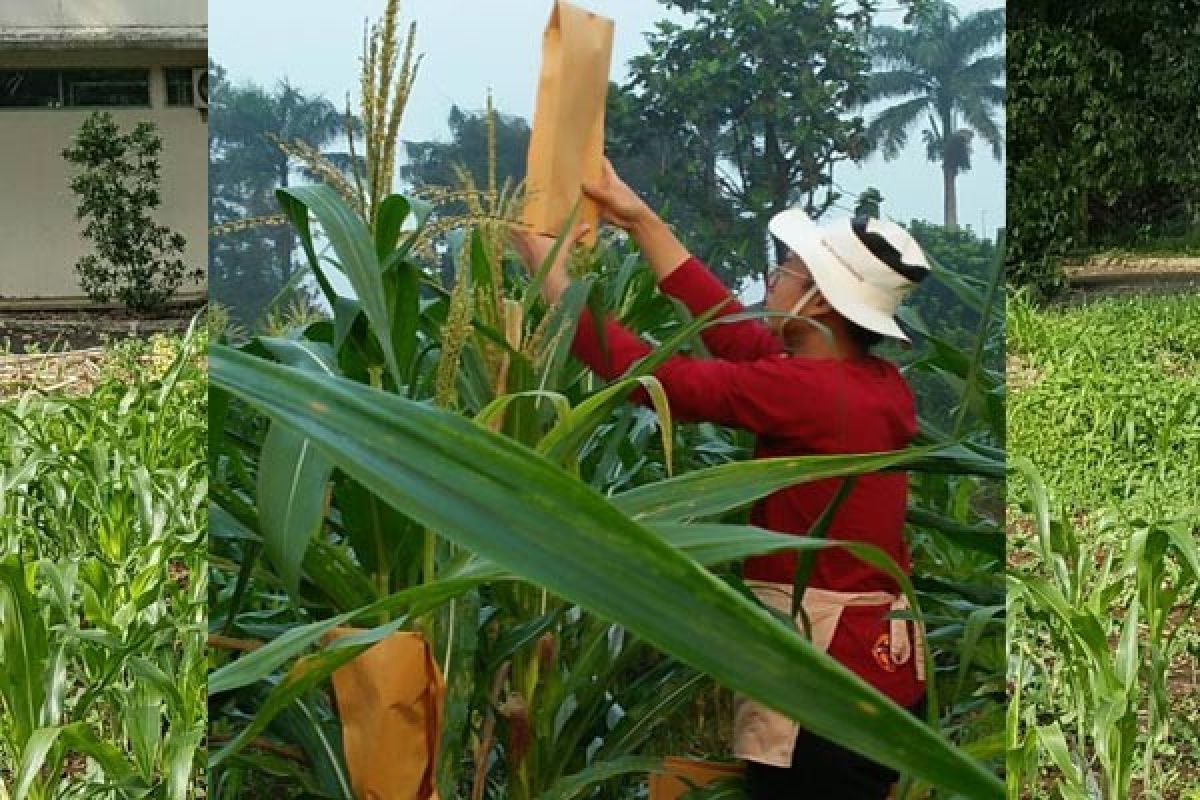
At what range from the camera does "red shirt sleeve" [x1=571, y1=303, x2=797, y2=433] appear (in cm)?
102

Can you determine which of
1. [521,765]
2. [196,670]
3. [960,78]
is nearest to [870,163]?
[960,78]

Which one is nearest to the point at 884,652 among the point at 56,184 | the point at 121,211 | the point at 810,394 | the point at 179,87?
the point at 810,394

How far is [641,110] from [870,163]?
151 mm

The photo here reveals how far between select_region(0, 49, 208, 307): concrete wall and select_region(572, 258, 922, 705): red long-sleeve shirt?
570 cm

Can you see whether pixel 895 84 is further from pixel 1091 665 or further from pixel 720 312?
pixel 1091 665

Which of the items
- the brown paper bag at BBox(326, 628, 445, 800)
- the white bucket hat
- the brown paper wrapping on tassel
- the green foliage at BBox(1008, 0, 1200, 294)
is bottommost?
the brown paper wrapping on tassel

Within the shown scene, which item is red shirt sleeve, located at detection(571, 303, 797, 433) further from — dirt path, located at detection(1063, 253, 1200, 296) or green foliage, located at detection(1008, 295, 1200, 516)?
dirt path, located at detection(1063, 253, 1200, 296)

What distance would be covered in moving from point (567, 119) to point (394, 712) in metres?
0.36

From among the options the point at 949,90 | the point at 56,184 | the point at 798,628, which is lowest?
the point at 798,628

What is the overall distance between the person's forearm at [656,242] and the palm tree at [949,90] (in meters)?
0.15

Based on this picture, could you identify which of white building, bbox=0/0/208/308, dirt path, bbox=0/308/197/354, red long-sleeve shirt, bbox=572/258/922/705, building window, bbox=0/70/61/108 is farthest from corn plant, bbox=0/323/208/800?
building window, bbox=0/70/61/108

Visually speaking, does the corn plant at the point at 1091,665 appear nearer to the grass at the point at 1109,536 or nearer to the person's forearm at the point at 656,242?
the grass at the point at 1109,536

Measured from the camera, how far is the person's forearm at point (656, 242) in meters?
1.03

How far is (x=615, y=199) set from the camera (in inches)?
39.8
